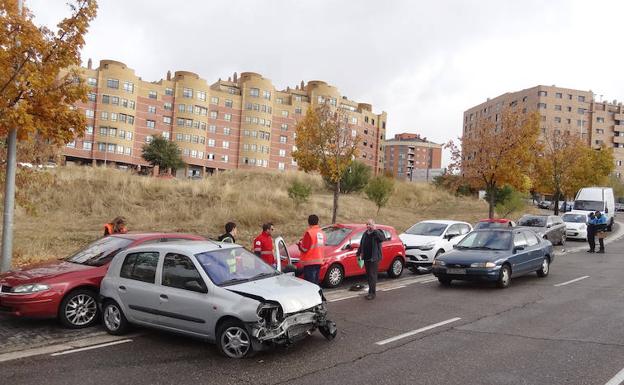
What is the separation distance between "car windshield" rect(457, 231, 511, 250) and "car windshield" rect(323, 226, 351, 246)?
117 inches

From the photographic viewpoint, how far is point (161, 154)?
6756 cm

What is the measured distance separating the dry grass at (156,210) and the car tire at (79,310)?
7.51 metres

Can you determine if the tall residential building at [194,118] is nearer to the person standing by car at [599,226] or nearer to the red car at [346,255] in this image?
the person standing by car at [599,226]

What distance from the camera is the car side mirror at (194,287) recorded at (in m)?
6.62

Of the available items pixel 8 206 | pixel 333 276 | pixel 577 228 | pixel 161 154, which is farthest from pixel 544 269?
pixel 161 154

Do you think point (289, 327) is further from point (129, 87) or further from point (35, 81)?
point (129, 87)

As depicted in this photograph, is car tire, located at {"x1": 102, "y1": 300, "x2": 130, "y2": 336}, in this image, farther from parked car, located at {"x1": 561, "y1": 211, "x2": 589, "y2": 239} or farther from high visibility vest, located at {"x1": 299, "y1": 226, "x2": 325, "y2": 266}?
parked car, located at {"x1": 561, "y1": 211, "x2": 589, "y2": 239}

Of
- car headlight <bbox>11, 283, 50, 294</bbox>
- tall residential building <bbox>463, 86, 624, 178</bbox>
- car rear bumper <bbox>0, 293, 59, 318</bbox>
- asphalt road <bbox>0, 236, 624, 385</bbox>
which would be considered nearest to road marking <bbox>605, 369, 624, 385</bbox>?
asphalt road <bbox>0, 236, 624, 385</bbox>

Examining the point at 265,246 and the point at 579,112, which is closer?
the point at 265,246

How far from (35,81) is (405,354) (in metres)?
7.42

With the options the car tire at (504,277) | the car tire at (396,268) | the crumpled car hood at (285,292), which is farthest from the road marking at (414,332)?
the car tire at (396,268)

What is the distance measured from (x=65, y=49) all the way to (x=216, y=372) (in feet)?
23.4

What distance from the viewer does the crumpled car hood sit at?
6391 millimetres

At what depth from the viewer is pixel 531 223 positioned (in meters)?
23.0
